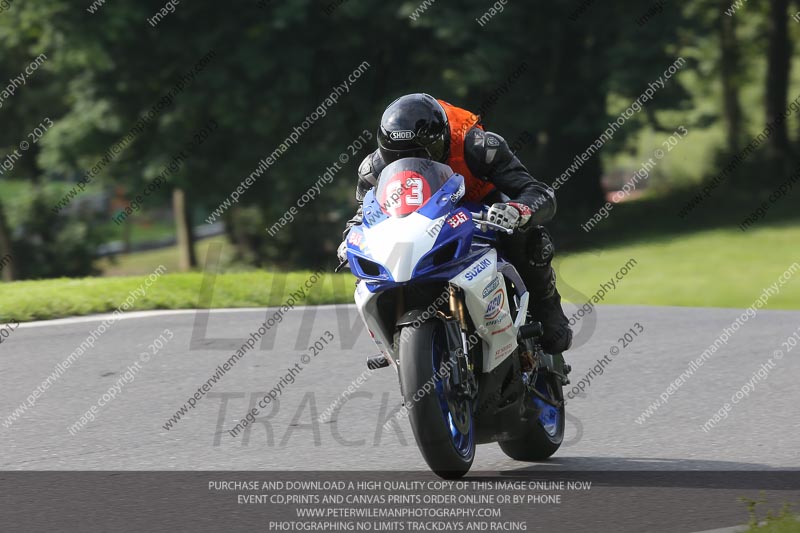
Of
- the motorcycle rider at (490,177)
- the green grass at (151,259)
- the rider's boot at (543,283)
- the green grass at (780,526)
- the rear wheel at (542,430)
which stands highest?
the motorcycle rider at (490,177)

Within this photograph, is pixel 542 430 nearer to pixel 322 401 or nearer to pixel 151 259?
pixel 322 401

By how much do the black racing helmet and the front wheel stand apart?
896mm

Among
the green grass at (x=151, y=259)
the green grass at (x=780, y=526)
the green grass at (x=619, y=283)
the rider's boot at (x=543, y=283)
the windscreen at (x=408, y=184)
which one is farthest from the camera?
the green grass at (x=151, y=259)

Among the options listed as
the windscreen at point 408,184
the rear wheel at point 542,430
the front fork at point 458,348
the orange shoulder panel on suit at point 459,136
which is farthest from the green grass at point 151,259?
the front fork at point 458,348

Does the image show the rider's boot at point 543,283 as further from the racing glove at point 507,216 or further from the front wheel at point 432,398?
the front wheel at point 432,398

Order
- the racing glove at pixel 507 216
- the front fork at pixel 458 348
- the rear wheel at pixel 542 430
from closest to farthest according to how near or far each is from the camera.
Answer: the front fork at pixel 458 348
the racing glove at pixel 507 216
the rear wheel at pixel 542 430

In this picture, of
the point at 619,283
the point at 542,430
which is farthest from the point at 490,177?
the point at 619,283

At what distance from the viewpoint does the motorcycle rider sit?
5859 mm

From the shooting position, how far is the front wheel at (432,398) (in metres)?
5.34

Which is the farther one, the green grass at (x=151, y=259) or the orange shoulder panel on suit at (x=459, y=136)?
the green grass at (x=151, y=259)

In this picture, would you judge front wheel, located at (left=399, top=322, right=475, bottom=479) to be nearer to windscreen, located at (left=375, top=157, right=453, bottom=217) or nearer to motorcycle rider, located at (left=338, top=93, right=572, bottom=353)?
windscreen, located at (left=375, top=157, right=453, bottom=217)

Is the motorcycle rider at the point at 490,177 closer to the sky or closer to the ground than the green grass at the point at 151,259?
closer to the sky

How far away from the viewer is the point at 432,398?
5.32 metres

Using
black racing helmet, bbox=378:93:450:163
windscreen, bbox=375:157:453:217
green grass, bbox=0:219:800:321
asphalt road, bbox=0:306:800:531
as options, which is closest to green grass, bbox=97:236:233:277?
green grass, bbox=0:219:800:321
